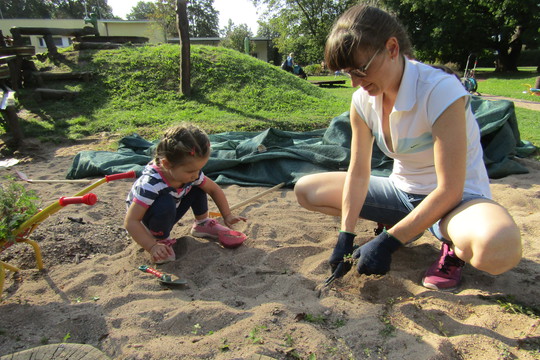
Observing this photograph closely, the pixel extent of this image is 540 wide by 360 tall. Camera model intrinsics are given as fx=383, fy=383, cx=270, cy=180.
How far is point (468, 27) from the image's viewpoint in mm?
19609

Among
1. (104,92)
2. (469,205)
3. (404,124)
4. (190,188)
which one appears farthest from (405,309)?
(104,92)

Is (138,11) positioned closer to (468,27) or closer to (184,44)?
(468,27)

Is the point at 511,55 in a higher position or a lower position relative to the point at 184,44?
lower

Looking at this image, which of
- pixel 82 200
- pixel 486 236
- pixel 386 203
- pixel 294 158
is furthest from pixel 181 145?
pixel 294 158

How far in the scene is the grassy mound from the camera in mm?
6348

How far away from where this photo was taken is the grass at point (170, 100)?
6.25 metres

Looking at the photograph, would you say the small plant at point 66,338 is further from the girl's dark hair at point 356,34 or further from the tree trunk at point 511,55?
the tree trunk at point 511,55

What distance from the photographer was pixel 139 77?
27.6ft

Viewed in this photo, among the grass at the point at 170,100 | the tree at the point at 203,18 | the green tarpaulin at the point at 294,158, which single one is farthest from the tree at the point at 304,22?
the green tarpaulin at the point at 294,158

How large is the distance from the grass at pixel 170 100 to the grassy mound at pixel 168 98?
0.05ft

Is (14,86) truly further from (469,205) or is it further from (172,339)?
(469,205)

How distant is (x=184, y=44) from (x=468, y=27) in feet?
58.1

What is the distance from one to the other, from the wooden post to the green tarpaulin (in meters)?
4.11

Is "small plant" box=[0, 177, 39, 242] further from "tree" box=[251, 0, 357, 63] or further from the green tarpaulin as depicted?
"tree" box=[251, 0, 357, 63]
